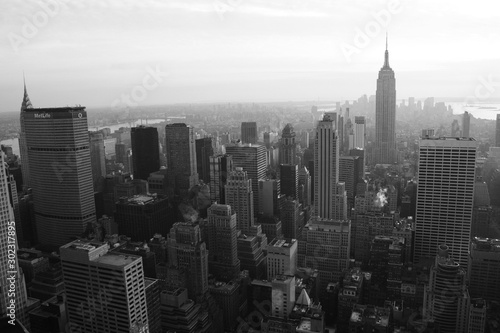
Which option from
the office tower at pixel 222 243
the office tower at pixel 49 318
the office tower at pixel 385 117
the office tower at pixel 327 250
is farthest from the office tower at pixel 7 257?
the office tower at pixel 385 117

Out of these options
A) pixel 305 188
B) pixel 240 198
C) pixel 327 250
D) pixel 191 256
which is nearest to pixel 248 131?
pixel 305 188

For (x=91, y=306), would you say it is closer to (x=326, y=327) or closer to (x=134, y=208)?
(x=326, y=327)

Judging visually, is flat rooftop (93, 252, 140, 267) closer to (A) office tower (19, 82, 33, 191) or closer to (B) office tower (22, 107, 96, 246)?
(B) office tower (22, 107, 96, 246)

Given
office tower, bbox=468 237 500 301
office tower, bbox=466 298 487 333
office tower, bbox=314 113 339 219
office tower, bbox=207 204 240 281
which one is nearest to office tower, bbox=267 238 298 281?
office tower, bbox=207 204 240 281

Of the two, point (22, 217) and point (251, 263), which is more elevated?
point (22, 217)

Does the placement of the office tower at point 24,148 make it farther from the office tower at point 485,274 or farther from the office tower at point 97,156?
the office tower at point 485,274

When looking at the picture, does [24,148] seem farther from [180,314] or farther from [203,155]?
[180,314]

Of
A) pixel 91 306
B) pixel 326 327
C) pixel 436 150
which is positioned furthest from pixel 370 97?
pixel 91 306
